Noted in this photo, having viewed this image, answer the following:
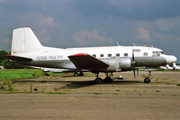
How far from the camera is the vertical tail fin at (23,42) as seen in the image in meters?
19.5

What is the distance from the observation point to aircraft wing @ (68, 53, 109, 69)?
13.9 metres

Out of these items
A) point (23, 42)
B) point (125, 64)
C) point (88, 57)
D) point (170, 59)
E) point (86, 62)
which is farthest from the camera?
point (23, 42)

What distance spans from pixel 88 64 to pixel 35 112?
33.0 ft

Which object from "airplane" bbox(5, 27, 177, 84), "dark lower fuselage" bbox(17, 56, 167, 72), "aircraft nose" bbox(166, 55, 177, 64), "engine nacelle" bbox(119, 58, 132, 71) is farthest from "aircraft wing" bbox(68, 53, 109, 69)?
"aircraft nose" bbox(166, 55, 177, 64)

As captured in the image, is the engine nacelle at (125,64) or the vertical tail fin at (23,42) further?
the vertical tail fin at (23,42)

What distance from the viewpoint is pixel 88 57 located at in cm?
1389

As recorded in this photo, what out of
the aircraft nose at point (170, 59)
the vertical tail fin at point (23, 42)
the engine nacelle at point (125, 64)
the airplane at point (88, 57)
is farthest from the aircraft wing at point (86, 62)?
the vertical tail fin at point (23, 42)

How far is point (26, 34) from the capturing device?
19.7m

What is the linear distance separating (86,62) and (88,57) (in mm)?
1421

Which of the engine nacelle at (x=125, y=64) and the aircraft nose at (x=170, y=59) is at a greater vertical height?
the aircraft nose at (x=170, y=59)

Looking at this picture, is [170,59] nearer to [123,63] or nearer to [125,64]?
[125,64]

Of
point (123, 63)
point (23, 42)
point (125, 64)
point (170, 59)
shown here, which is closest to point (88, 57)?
point (123, 63)

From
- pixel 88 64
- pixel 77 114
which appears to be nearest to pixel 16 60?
pixel 88 64

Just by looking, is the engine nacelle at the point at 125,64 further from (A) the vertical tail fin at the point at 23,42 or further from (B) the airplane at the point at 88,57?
(A) the vertical tail fin at the point at 23,42
